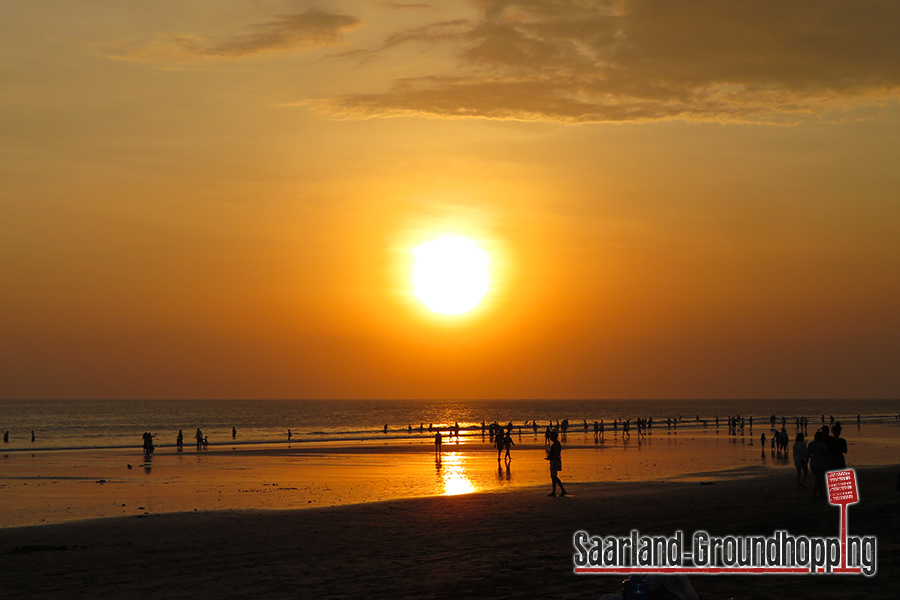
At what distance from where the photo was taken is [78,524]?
820 inches

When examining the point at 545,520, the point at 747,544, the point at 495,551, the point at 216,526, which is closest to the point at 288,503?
the point at 216,526

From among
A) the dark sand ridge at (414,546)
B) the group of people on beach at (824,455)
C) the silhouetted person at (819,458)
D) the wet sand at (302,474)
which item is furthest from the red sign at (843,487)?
the wet sand at (302,474)

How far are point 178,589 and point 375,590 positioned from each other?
3532mm

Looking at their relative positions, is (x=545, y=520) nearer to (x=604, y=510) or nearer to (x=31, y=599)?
(x=604, y=510)

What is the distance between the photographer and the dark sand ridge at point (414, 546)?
12141 mm

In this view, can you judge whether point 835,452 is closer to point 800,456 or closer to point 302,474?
point 800,456

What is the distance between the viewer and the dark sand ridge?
12141mm

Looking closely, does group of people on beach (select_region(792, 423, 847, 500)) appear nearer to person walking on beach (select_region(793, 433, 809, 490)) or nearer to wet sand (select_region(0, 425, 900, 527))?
person walking on beach (select_region(793, 433, 809, 490))

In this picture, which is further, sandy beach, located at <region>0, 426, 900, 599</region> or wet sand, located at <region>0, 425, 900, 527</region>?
wet sand, located at <region>0, 425, 900, 527</region>

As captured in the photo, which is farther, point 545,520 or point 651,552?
point 545,520

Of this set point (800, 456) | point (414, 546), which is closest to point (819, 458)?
point (800, 456)

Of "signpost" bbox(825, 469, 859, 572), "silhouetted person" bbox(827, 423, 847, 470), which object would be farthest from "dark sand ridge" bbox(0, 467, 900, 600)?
"signpost" bbox(825, 469, 859, 572)

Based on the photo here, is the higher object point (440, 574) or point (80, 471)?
point (440, 574)

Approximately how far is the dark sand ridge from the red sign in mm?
2619
